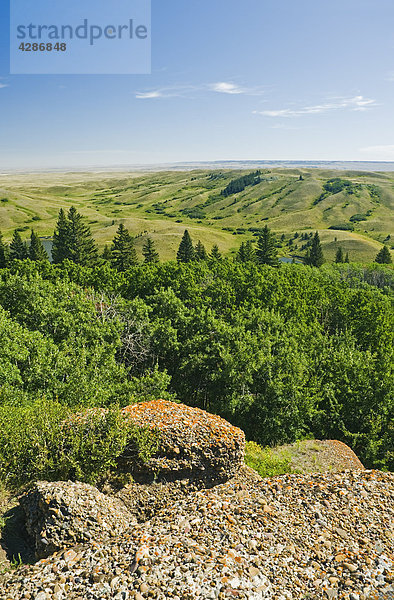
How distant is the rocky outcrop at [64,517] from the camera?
11164 millimetres

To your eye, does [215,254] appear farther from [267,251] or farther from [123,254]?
[123,254]

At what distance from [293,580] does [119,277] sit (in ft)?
131

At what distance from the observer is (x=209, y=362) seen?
30141mm

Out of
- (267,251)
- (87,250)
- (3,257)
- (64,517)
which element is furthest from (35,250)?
(64,517)

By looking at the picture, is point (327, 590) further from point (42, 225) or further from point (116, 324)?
point (42, 225)

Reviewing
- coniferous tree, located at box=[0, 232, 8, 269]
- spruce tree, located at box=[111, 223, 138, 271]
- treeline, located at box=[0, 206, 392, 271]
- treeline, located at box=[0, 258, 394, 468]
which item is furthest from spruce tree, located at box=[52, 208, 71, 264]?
treeline, located at box=[0, 258, 394, 468]

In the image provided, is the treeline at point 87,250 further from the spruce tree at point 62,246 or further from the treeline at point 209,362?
the treeline at point 209,362

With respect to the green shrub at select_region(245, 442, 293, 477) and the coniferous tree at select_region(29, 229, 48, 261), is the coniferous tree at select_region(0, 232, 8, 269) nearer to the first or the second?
the coniferous tree at select_region(29, 229, 48, 261)

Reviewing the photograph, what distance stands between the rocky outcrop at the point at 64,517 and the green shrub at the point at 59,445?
2.67ft

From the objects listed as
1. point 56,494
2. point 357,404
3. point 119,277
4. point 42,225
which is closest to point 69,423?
point 56,494

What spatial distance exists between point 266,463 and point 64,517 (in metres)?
11.0

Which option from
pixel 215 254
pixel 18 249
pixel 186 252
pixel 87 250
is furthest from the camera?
pixel 186 252

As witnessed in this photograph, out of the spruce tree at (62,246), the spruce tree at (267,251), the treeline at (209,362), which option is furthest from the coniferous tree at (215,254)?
the treeline at (209,362)

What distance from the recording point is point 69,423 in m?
14.0
